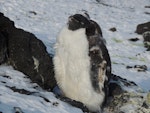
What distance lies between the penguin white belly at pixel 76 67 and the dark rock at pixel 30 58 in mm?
256

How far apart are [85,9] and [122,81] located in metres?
15.2

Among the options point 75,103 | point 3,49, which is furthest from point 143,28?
point 75,103

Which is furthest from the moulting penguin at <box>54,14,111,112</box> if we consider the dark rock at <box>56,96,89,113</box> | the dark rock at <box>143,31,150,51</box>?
the dark rock at <box>143,31,150,51</box>

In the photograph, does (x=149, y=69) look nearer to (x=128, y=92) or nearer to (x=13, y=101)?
(x=128, y=92)

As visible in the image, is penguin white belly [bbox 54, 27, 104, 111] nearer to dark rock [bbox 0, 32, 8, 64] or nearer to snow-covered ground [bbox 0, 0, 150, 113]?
snow-covered ground [bbox 0, 0, 150, 113]

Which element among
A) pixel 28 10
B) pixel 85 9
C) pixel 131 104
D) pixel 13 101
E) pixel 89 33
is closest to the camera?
pixel 13 101

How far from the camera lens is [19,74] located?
317 inches

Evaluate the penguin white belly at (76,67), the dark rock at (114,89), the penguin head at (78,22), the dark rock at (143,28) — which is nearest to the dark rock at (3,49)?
the penguin white belly at (76,67)

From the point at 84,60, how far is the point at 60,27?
452 inches

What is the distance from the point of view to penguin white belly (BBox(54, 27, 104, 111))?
25.5 ft

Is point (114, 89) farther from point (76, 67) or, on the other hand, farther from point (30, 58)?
point (30, 58)

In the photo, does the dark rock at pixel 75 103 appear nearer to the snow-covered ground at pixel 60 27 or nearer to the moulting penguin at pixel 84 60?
the snow-covered ground at pixel 60 27

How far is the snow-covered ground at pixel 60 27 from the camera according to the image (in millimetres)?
7121

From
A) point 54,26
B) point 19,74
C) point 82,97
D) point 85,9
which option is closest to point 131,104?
point 82,97
